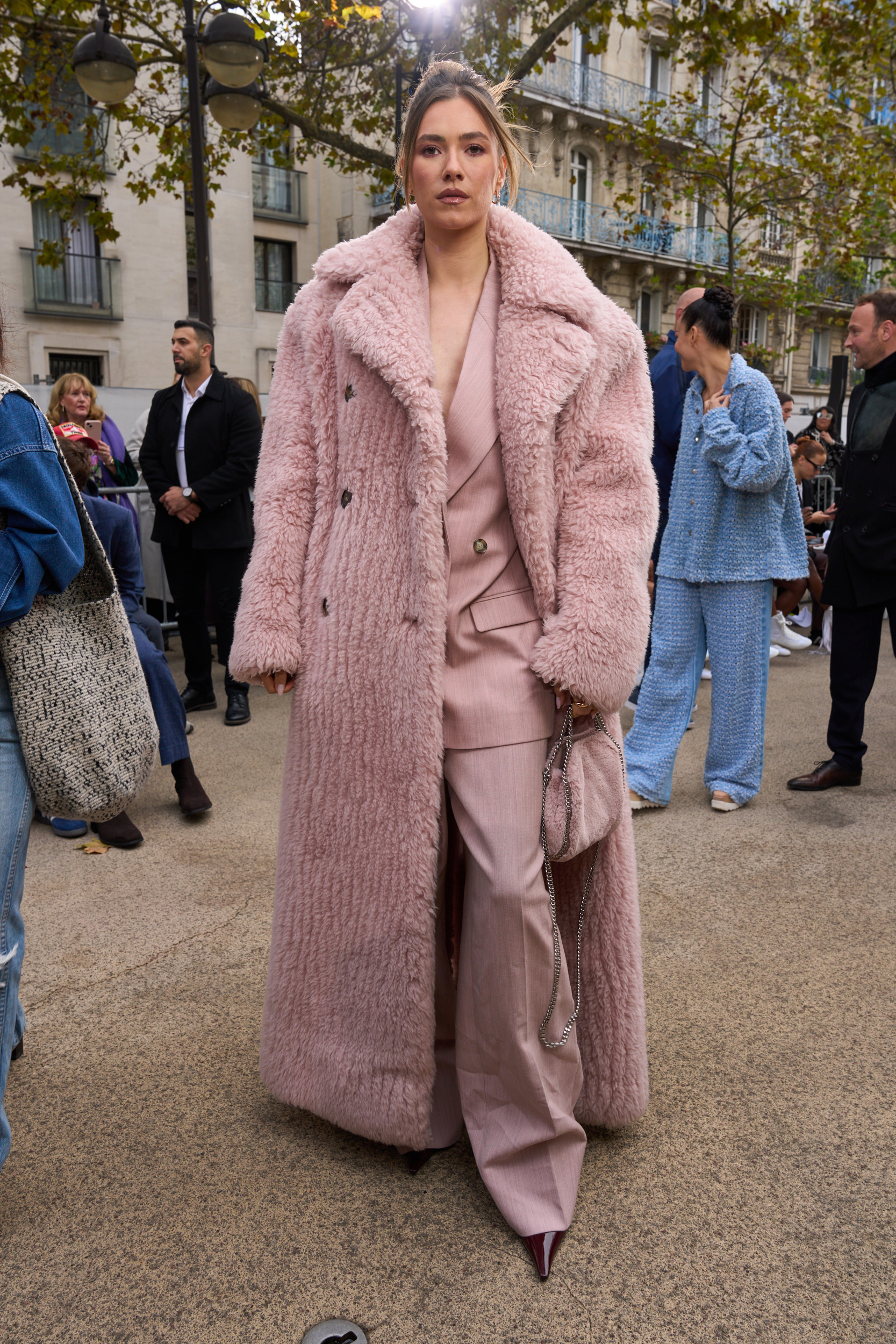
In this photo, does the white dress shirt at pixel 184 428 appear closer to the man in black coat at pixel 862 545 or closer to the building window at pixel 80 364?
the man in black coat at pixel 862 545

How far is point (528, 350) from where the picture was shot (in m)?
2.28

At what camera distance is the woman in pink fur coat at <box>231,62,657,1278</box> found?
2254 millimetres

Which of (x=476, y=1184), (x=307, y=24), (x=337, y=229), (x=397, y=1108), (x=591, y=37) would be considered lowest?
(x=476, y=1184)

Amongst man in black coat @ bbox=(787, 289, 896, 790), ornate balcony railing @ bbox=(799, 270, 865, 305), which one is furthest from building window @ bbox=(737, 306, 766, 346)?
man in black coat @ bbox=(787, 289, 896, 790)

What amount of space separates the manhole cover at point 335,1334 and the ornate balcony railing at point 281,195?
2920 cm

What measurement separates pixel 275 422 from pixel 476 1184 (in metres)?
1.76

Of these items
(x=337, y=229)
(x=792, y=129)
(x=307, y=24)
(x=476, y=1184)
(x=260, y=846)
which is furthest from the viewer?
(x=337, y=229)

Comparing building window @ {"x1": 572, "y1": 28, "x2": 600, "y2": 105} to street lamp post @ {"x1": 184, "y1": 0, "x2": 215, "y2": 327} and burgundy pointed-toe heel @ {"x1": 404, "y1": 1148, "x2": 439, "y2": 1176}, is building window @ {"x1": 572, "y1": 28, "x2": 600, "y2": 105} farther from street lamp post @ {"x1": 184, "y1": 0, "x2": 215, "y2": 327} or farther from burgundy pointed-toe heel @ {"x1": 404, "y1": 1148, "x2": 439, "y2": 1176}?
burgundy pointed-toe heel @ {"x1": 404, "y1": 1148, "x2": 439, "y2": 1176}

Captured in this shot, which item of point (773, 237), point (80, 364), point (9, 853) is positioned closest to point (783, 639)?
point (9, 853)

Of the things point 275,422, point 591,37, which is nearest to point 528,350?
point 275,422

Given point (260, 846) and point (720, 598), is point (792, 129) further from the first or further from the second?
point (260, 846)

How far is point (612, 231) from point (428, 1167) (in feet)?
102

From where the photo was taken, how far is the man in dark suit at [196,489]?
266 inches

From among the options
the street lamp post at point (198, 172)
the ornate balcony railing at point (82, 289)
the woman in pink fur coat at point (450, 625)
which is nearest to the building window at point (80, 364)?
the ornate balcony railing at point (82, 289)
